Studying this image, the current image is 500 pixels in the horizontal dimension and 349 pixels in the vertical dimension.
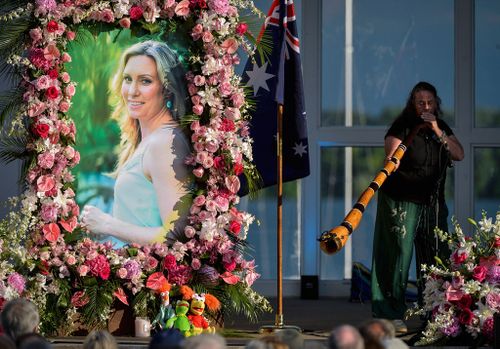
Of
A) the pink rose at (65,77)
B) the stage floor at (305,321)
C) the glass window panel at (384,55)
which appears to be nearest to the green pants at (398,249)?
the stage floor at (305,321)

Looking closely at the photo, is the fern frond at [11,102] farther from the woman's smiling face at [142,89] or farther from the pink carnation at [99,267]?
the pink carnation at [99,267]

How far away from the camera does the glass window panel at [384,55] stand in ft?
40.7

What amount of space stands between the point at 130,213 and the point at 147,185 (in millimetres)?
207

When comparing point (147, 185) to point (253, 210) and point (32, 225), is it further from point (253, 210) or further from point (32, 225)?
point (253, 210)

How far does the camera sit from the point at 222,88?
354 inches

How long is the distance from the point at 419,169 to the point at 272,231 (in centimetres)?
296

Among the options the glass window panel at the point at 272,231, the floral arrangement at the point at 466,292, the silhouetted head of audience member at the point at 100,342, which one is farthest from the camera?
the glass window panel at the point at 272,231

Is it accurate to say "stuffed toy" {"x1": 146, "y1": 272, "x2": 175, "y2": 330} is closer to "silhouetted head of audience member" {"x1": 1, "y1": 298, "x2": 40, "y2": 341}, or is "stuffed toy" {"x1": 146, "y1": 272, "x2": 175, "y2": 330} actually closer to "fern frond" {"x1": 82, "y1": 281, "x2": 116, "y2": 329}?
"fern frond" {"x1": 82, "y1": 281, "x2": 116, "y2": 329}

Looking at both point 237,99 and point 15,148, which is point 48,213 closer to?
point 15,148

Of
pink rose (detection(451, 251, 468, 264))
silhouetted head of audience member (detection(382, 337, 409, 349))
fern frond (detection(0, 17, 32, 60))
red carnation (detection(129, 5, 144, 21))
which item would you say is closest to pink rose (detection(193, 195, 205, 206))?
red carnation (detection(129, 5, 144, 21))

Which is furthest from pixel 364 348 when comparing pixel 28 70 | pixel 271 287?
pixel 271 287

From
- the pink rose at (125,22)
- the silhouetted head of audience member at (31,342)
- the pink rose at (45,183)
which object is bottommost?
the silhouetted head of audience member at (31,342)

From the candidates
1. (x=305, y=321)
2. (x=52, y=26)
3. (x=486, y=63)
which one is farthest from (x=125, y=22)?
(x=486, y=63)

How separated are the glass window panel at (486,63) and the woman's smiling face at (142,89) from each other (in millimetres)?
4198
